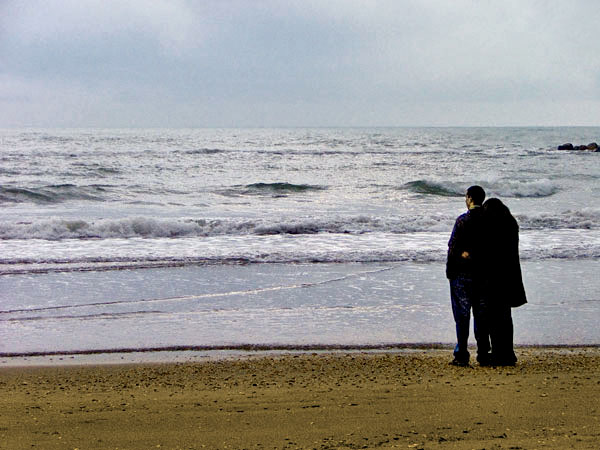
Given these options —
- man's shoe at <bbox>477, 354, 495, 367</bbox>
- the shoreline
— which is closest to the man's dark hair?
man's shoe at <bbox>477, 354, 495, 367</bbox>

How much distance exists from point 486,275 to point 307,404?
2.01 meters

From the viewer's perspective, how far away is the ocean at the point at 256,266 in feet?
24.2

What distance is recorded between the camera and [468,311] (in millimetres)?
5992

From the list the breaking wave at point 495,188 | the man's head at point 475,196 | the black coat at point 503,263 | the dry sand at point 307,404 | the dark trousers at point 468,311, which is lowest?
the breaking wave at point 495,188

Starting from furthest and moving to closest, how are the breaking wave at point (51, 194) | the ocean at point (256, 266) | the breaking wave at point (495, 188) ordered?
the breaking wave at point (495, 188)
the breaking wave at point (51, 194)
the ocean at point (256, 266)

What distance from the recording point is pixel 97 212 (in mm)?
22172

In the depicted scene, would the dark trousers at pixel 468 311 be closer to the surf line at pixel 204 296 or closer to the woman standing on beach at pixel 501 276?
the woman standing on beach at pixel 501 276

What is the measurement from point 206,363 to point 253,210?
1742 cm

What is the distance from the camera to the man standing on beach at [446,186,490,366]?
586 centimetres

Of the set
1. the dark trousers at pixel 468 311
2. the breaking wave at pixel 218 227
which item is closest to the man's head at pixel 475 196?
the dark trousers at pixel 468 311

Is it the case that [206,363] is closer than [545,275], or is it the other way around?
[206,363]

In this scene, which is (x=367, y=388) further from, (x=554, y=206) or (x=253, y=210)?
(x=554, y=206)

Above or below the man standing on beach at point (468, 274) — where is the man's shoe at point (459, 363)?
below

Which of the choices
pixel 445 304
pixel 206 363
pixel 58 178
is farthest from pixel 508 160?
pixel 206 363
